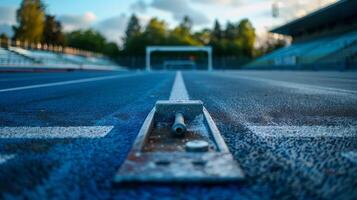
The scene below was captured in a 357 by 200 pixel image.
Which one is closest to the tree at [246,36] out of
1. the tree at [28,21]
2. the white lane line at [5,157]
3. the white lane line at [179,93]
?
the tree at [28,21]

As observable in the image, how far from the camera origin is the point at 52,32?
74062 mm

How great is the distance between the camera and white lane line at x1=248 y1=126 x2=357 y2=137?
6.15 ft

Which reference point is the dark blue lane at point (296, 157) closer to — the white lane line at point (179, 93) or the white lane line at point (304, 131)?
the white lane line at point (304, 131)

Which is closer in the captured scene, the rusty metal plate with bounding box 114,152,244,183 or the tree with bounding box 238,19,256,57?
the rusty metal plate with bounding box 114,152,244,183

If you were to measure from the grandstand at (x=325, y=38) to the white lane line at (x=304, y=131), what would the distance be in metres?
22.7

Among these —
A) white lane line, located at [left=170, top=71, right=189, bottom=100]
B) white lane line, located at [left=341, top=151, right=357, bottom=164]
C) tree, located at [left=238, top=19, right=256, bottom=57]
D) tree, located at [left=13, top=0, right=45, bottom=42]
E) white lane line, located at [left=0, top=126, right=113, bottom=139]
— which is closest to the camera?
white lane line, located at [left=341, top=151, right=357, bottom=164]

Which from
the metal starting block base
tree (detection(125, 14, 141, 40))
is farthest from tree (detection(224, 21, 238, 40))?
the metal starting block base

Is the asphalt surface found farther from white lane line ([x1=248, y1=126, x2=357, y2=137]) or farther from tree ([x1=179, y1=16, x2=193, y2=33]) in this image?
tree ([x1=179, y1=16, x2=193, y2=33])

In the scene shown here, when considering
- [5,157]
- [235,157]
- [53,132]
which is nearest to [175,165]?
[235,157]

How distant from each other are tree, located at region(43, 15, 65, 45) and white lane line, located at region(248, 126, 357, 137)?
76750 millimetres

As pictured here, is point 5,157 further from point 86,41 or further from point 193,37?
point 193,37

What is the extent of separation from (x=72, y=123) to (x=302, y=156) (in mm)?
1520

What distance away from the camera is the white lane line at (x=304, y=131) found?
73.9 inches

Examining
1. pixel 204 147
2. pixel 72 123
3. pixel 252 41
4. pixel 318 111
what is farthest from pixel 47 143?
pixel 252 41
